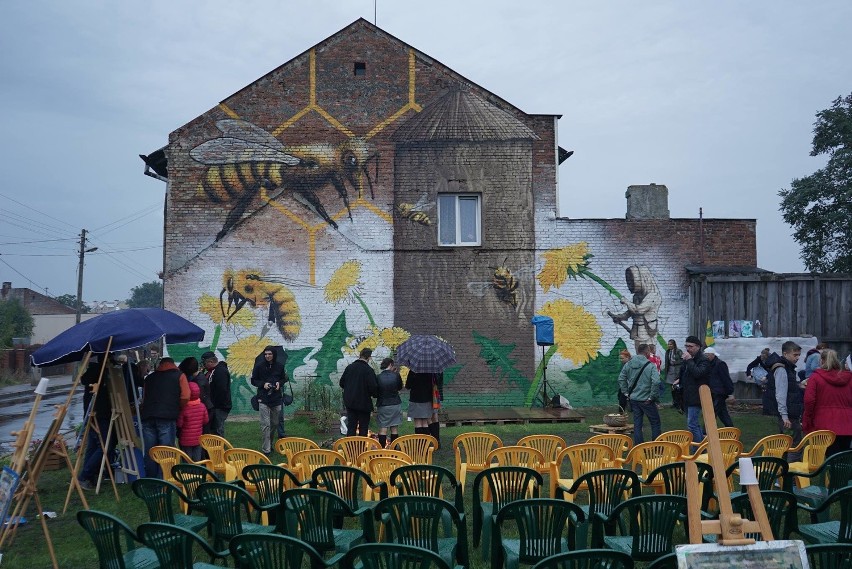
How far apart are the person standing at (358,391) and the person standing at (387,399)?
0.18 m

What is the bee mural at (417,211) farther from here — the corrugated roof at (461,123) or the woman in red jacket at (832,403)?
the woman in red jacket at (832,403)

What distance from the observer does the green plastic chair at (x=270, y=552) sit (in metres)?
4.11

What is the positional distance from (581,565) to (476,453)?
4.49m

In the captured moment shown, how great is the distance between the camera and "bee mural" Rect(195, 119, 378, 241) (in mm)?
16922

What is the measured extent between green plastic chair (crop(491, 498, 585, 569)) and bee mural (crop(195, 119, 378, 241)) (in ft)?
40.4

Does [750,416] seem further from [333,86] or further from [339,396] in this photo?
[333,86]

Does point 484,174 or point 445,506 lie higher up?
point 484,174

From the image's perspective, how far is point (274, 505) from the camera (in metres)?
6.17

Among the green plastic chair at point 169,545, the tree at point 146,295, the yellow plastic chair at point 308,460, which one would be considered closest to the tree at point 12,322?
the yellow plastic chair at point 308,460

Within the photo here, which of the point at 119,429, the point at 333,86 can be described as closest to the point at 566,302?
the point at 333,86

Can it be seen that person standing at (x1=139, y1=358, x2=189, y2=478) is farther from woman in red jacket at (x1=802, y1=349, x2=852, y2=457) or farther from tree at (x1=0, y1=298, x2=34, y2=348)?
tree at (x1=0, y1=298, x2=34, y2=348)

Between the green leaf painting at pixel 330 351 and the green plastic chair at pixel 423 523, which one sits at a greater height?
the green leaf painting at pixel 330 351

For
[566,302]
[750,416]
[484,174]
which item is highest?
[484,174]

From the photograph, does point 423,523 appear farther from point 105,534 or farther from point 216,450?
point 216,450
